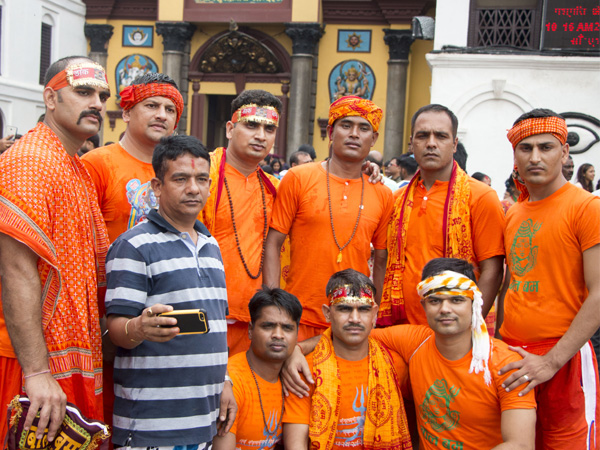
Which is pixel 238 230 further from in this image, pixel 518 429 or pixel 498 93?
pixel 498 93

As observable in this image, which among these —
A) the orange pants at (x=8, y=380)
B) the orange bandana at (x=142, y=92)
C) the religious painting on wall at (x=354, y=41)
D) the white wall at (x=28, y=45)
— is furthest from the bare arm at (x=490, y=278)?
the white wall at (x=28, y=45)

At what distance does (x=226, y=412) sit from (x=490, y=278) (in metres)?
1.82

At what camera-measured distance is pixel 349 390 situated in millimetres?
3545

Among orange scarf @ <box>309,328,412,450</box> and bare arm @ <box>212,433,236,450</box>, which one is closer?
bare arm @ <box>212,433,236,450</box>

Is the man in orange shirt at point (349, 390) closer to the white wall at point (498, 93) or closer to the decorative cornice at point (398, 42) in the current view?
the white wall at point (498, 93)

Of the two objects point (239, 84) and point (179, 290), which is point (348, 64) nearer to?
point (239, 84)

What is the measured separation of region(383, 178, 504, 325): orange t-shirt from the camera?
376 centimetres

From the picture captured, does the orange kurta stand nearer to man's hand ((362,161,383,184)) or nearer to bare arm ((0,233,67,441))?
bare arm ((0,233,67,441))

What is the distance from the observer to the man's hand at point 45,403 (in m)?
2.35

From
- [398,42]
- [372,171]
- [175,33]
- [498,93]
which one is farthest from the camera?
[175,33]

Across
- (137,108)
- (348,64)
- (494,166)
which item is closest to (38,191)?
(137,108)

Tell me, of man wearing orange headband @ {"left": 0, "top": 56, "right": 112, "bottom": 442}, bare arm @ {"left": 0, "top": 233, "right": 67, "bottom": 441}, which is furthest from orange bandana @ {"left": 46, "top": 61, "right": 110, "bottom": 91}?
bare arm @ {"left": 0, "top": 233, "right": 67, "bottom": 441}

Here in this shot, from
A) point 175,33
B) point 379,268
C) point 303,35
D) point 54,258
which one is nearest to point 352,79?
point 303,35

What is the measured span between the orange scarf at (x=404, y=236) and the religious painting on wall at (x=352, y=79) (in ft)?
41.6
